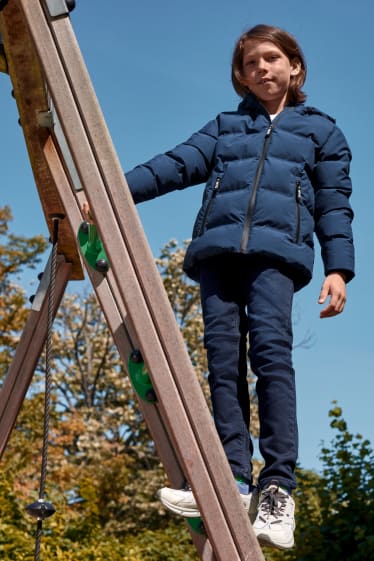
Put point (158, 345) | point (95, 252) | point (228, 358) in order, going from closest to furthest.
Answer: point (158, 345) → point (95, 252) → point (228, 358)

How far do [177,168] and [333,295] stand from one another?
2.23ft

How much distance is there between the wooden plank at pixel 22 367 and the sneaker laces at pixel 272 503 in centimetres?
131

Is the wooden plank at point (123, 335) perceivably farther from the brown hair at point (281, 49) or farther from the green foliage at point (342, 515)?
the green foliage at point (342, 515)

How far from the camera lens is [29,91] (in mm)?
3006

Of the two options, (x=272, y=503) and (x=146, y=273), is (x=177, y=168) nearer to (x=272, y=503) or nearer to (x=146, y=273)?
(x=146, y=273)

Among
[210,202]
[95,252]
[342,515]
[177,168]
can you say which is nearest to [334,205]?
[210,202]

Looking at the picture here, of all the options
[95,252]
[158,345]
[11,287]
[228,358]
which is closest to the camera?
[158,345]

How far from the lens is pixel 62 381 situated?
811 inches

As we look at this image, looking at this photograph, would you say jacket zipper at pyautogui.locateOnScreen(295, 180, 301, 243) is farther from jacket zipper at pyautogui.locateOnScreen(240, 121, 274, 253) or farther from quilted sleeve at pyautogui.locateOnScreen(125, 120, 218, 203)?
quilted sleeve at pyautogui.locateOnScreen(125, 120, 218, 203)

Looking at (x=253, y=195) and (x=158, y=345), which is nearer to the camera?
(x=158, y=345)

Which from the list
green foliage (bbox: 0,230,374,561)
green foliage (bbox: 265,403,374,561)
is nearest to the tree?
green foliage (bbox: 0,230,374,561)

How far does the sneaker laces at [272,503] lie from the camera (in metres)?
2.48

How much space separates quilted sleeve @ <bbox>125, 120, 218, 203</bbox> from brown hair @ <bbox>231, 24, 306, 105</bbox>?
203mm

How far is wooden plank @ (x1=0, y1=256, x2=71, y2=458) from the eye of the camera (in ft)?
11.4
